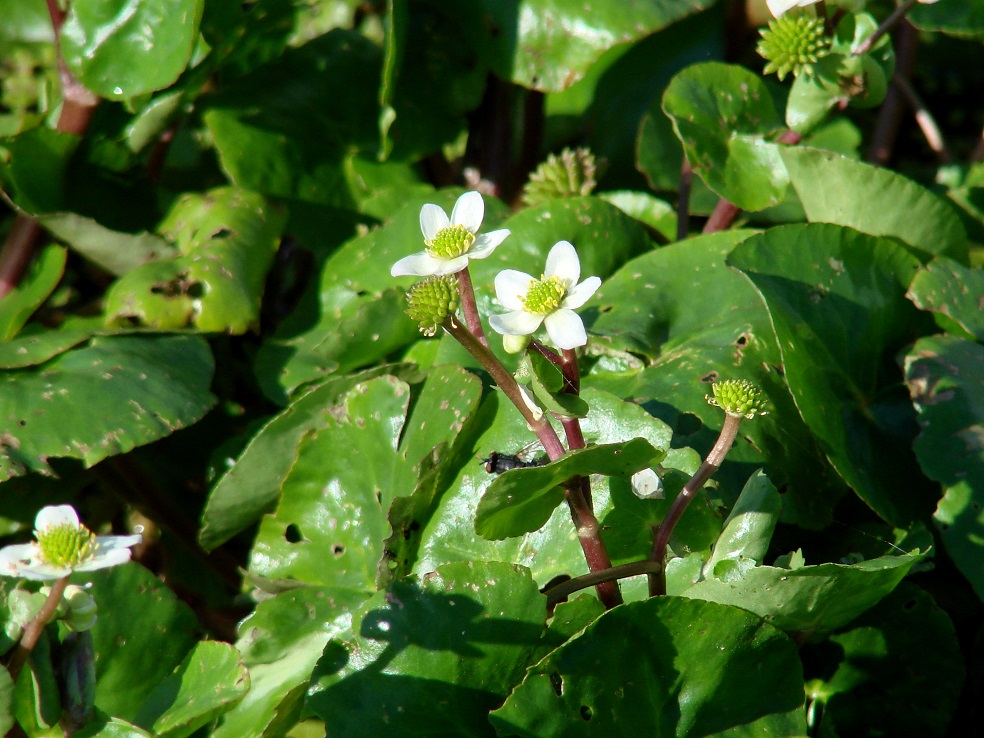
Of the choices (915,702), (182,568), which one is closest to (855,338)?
(915,702)

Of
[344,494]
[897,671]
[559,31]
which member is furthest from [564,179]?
[897,671]

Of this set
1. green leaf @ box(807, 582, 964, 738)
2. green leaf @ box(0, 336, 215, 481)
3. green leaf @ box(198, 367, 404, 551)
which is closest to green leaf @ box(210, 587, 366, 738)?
green leaf @ box(198, 367, 404, 551)

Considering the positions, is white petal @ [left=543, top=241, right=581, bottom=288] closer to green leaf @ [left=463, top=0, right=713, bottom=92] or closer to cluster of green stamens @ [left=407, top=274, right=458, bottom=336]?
cluster of green stamens @ [left=407, top=274, right=458, bottom=336]

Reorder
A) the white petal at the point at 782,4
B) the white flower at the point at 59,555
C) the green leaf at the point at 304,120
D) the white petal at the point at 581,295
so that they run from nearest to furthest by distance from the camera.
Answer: the white flower at the point at 59,555 → the white petal at the point at 581,295 → the white petal at the point at 782,4 → the green leaf at the point at 304,120

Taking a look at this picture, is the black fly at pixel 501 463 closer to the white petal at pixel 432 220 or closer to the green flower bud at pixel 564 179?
the white petal at pixel 432 220

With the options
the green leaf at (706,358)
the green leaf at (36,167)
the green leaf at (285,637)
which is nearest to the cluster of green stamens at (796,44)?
the green leaf at (706,358)
